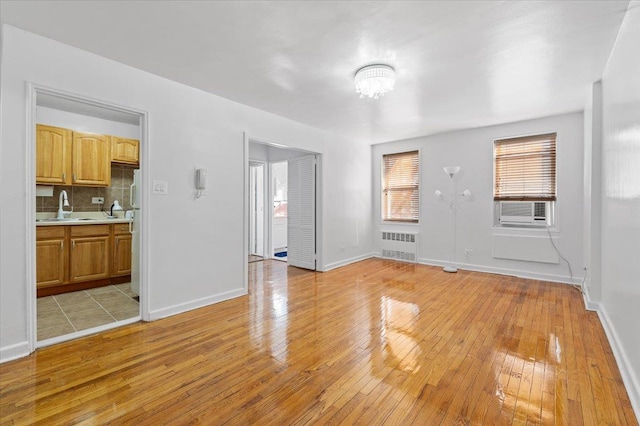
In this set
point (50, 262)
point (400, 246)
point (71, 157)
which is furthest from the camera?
point (400, 246)

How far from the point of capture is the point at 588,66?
2.90 metres

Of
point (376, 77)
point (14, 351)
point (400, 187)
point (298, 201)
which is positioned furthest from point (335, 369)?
point (400, 187)

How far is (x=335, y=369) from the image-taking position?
7.00ft

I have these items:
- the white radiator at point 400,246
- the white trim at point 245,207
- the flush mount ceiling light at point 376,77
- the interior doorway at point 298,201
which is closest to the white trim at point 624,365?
the flush mount ceiling light at point 376,77

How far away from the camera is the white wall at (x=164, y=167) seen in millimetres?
2240

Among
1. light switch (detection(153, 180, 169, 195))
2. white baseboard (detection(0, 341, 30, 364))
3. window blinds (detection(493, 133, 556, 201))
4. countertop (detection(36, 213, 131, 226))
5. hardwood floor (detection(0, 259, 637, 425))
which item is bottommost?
hardwood floor (detection(0, 259, 637, 425))

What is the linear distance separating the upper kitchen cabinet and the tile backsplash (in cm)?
30

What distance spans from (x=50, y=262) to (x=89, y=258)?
1.36 ft

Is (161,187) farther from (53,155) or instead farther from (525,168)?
(525,168)

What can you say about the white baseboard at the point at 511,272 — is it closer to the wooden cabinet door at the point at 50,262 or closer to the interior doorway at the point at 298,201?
the interior doorway at the point at 298,201

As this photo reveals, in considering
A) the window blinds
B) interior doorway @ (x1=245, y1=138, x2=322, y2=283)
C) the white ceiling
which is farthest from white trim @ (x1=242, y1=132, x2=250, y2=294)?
the window blinds

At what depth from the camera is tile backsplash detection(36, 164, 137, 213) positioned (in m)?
4.34

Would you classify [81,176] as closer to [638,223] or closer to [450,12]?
[450,12]

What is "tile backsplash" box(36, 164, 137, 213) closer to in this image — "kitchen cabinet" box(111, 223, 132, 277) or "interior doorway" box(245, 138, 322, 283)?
"kitchen cabinet" box(111, 223, 132, 277)
